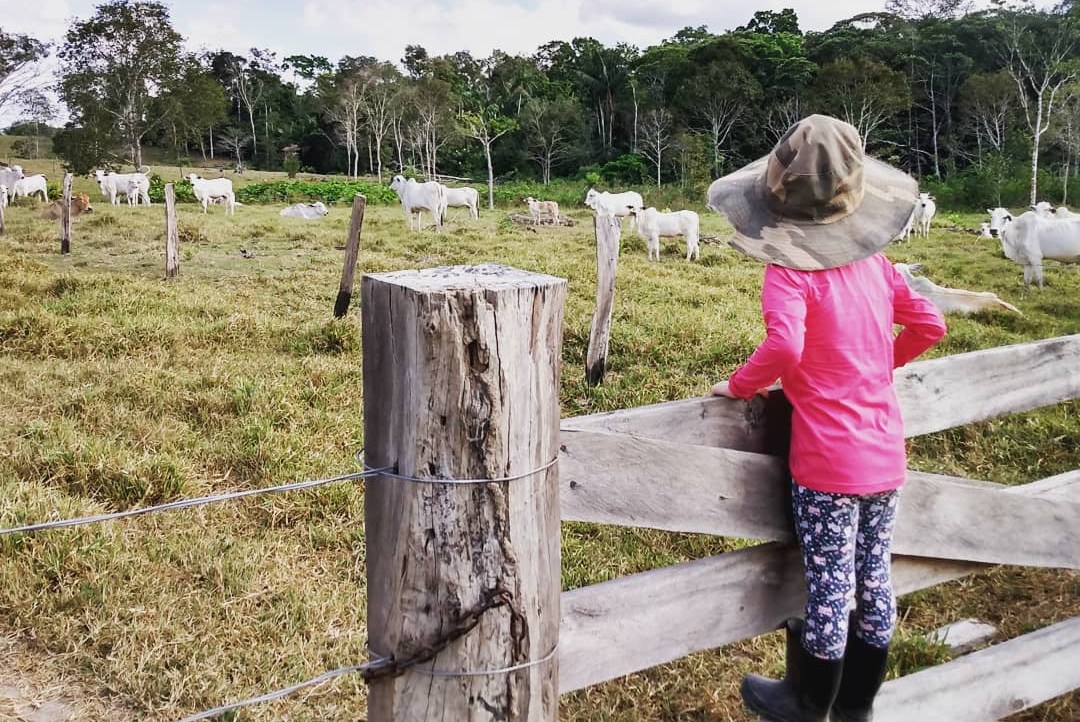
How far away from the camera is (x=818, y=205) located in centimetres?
199

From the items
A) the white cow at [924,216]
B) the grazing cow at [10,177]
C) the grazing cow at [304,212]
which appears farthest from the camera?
the grazing cow at [304,212]

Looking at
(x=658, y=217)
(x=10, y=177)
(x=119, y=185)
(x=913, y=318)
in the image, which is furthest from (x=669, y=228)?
(x=10, y=177)

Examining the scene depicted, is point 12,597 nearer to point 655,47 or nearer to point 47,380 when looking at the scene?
point 47,380

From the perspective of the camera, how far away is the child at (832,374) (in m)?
1.94

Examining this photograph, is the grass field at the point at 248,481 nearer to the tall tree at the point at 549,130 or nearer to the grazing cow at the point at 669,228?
the grazing cow at the point at 669,228

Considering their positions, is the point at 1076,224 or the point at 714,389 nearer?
the point at 714,389

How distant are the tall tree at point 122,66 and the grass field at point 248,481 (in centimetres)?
3293

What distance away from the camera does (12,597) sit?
3.45m

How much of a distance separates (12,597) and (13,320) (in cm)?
524

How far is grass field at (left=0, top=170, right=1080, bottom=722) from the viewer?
3143mm

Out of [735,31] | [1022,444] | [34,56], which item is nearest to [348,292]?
[1022,444]

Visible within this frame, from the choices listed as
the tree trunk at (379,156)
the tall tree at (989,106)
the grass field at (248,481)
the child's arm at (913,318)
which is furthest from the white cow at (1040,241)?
the tree trunk at (379,156)

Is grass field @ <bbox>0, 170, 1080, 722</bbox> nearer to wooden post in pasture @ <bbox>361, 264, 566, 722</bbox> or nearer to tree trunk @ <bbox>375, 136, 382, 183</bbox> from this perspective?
wooden post in pasture @ <bbox>361, 264, 566, 722</bbox>

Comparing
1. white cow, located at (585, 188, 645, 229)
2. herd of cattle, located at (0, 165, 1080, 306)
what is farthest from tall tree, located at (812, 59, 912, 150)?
white cow, located at (585, 188, 645, 229)
